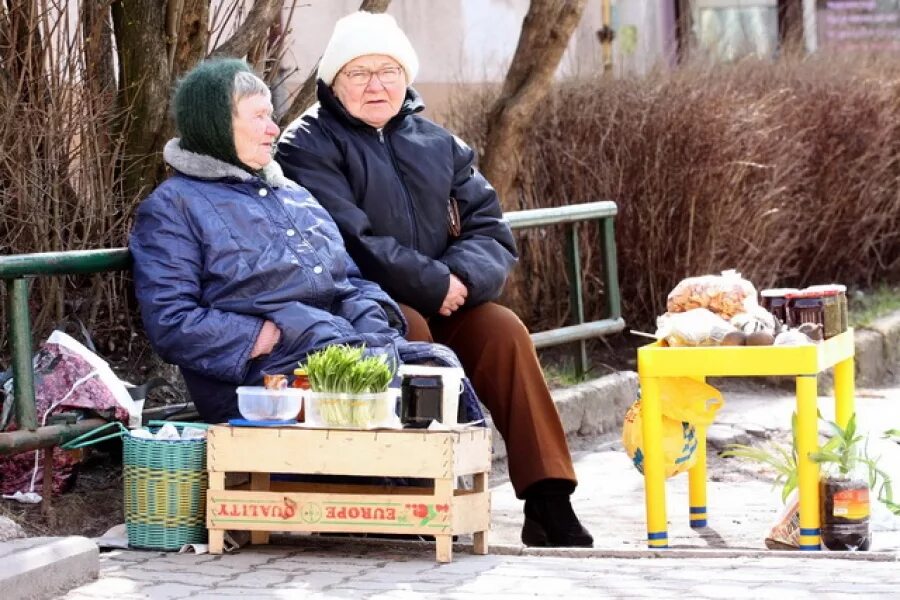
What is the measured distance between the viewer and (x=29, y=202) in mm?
5809

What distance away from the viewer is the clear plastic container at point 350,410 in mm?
4922

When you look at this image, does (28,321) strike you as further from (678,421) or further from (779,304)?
(779,304)

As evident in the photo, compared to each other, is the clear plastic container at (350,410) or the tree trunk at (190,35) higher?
the tree trunk at (190,35)

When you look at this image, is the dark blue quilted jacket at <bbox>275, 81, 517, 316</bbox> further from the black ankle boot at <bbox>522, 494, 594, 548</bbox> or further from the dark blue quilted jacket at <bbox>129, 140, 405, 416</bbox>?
the black ankle boot at <bbox>522, 494, 594, 548</bbox>

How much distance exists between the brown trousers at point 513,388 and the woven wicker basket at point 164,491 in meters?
0.91

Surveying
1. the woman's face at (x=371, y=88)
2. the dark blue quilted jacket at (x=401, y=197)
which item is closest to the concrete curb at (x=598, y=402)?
the dark blue quilted jacket at (x=401, y=197)

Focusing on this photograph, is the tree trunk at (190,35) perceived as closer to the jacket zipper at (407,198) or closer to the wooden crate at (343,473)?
the jacket zipper at (407,198)

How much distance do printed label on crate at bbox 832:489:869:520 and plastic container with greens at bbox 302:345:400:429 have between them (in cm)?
141

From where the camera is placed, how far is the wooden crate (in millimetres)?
4883

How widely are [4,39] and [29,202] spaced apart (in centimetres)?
53

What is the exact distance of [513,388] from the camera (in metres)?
5.63

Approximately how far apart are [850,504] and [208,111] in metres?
2.22

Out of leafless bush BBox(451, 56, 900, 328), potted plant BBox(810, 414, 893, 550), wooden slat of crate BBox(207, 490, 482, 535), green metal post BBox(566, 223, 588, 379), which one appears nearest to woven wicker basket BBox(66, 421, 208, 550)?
wooden slat of crate BBox(207, 490, 482, 535)

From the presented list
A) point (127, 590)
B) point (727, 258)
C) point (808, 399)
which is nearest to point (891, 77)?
point (727, 258)
